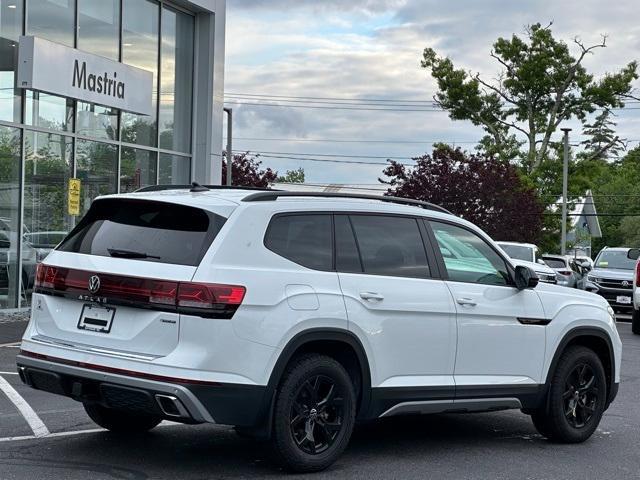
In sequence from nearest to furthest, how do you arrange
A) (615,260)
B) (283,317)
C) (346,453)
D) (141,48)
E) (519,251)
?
(283,317) < (346,453) < (141,48) < (519,251) < (615,260)

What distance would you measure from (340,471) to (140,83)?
14864 mm

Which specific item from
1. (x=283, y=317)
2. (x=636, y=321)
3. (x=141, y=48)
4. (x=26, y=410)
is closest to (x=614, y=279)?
(x=636, y=321)

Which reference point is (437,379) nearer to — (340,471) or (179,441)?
(340,471)

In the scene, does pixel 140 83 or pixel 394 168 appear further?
pixel 394 168

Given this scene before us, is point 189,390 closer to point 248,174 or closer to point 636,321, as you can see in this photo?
point 636,321

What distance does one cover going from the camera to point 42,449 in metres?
6.71

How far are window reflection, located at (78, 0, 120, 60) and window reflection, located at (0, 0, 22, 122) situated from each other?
1740 millimetres

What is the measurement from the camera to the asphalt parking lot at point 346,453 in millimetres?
6312

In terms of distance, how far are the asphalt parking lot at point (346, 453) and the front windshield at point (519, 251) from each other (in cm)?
1248

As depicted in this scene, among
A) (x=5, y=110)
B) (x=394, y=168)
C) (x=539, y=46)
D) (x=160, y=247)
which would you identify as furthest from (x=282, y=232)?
(x=539, y=46)

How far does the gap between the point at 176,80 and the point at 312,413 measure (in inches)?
659

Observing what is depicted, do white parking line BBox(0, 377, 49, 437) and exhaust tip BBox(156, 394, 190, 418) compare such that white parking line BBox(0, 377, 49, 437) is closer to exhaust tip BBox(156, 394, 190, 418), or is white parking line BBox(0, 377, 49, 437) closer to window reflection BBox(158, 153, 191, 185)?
exhaust tip BBox(156, 394, 190, 418)

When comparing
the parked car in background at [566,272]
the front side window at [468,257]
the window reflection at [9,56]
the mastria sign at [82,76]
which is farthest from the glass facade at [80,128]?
the front side window at [468,257]

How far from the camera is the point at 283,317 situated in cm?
591
